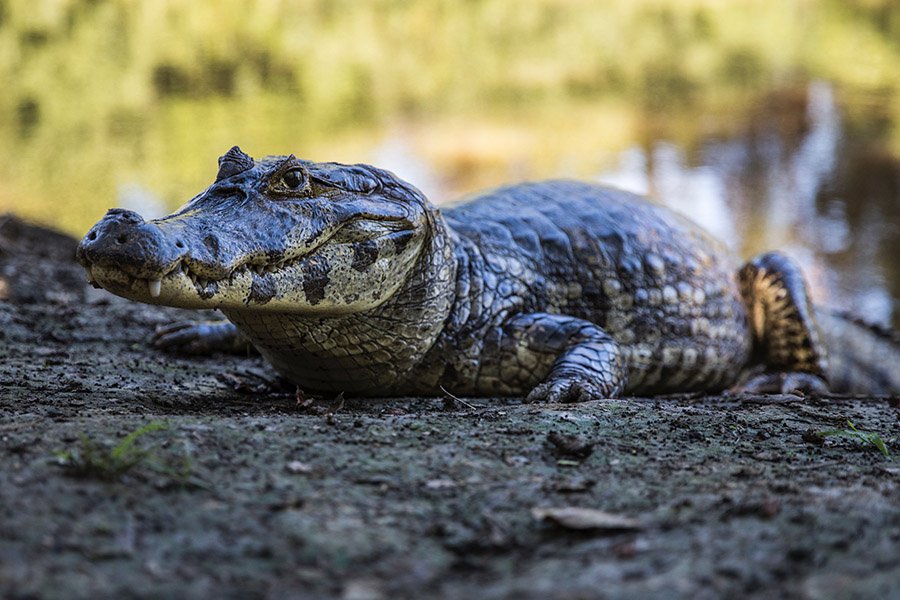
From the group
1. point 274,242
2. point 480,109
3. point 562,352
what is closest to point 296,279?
point 274,242

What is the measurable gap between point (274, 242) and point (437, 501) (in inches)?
50.7

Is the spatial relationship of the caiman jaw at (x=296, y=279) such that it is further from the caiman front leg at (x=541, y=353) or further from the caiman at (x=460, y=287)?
the caiman front leg at (x=541, y=353)

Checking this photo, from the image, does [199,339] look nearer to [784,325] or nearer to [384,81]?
[784,325]

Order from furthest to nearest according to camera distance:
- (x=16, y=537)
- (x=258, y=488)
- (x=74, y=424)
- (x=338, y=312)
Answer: (x=338, y=312), (x=74, y=424), (x=258, y=488), (x=16, y=537)

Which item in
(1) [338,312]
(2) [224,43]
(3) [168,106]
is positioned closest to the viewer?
(1) [338,312]

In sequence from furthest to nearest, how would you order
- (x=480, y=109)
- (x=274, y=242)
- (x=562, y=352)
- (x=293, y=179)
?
1. (x=480, y=109)
2. (x=562, y=352)
3. (x=293, y=179)
4. (x=274, y=242)

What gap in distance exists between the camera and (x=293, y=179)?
3.30 m

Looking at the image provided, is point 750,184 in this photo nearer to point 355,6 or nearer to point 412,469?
point 412,469

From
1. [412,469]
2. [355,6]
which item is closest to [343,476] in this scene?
[412,469]

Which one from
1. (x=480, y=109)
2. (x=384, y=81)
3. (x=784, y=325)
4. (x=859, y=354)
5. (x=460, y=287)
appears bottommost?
(x=859, y=354)

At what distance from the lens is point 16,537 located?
176cm

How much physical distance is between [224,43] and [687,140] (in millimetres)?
10893

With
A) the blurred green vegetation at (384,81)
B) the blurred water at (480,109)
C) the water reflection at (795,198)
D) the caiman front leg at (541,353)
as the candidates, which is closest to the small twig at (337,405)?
the caiman front leg at (541,353)

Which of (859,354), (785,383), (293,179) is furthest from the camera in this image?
(859,354)
